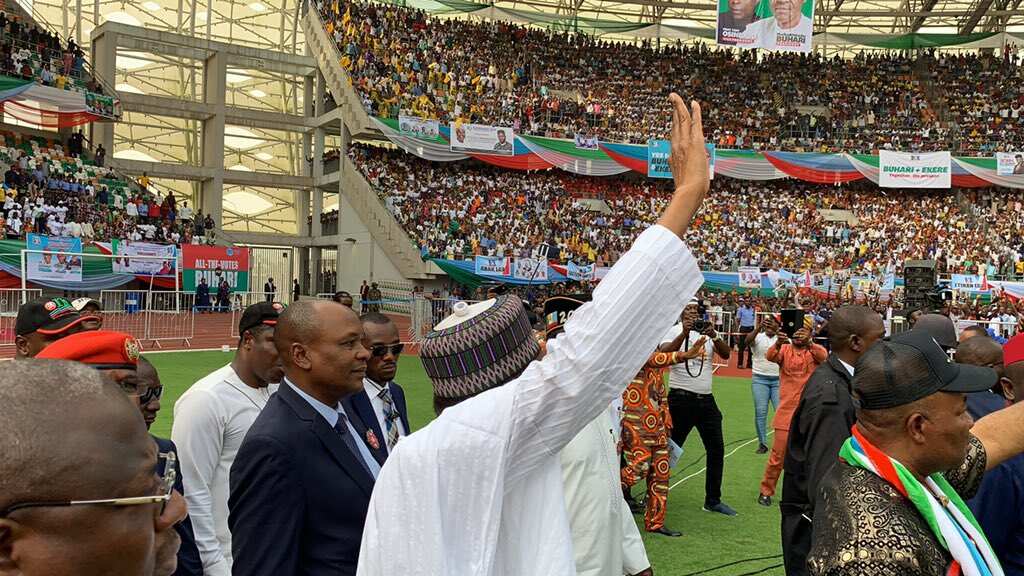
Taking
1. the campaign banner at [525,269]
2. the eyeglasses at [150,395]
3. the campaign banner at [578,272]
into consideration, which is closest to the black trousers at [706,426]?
the eyeglasses at [150,395]

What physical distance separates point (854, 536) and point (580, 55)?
4058cm

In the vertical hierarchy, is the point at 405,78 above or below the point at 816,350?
above

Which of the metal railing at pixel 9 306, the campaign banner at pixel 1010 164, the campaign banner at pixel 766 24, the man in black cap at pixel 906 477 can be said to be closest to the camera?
the man in black cap at pixel 906 477

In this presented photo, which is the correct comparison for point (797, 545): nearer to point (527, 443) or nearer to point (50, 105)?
point (527, 443)

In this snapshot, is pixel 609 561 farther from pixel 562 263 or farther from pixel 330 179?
pixel 330 179

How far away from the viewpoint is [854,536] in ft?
6.75

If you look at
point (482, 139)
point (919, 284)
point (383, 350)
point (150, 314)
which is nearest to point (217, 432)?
point (383, 350)

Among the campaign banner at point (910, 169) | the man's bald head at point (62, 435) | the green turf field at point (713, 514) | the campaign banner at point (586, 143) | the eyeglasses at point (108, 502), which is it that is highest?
the campaign banner at point (586, 143)

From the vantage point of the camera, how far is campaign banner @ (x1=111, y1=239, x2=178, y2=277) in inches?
781

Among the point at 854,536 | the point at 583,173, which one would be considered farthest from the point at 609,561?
the point at 583,173

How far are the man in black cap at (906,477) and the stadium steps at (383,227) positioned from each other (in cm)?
2709

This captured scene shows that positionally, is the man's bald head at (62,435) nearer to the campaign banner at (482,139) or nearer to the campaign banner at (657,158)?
the campaign banner at (657,158)

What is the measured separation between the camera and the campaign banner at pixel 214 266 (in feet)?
79.3

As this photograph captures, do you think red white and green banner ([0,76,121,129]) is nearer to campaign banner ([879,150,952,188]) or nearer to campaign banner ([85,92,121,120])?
campaign banner ([85,92,121,120])
